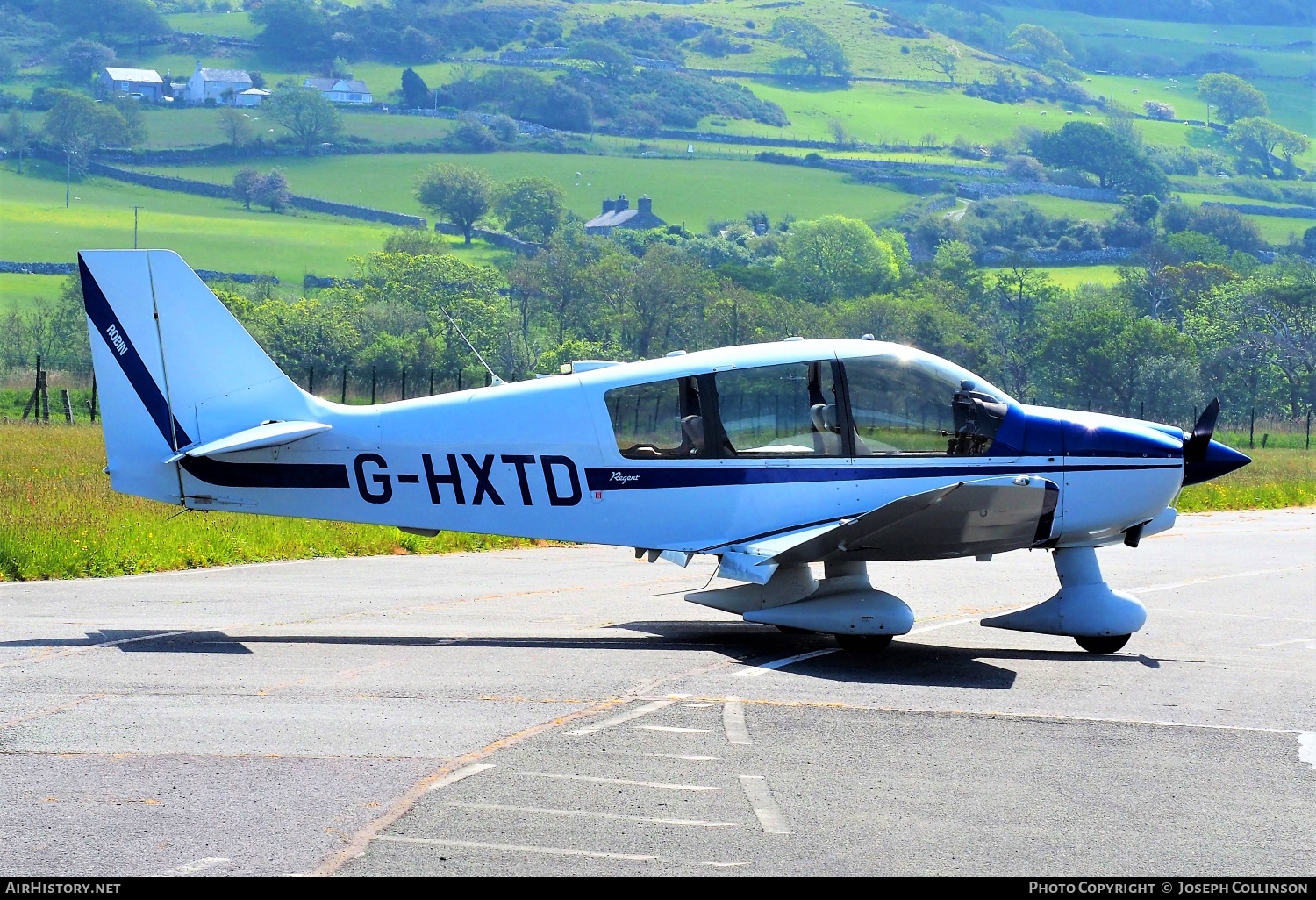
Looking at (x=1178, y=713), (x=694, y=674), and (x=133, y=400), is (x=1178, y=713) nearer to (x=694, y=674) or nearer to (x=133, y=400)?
(x=694, y=674)

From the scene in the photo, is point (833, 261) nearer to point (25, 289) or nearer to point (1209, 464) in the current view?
point (25, 289)

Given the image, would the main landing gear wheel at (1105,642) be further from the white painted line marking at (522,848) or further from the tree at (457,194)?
the tree at (457,194)

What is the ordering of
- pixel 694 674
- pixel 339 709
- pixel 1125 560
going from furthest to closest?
1. pixel 1125 560
2. pixel 694 674
3. pixel 339 709

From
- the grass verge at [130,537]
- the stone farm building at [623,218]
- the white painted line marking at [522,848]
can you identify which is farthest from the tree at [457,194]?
the white painted line marking at [522,848]

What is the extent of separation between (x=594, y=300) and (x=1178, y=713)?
95.3m

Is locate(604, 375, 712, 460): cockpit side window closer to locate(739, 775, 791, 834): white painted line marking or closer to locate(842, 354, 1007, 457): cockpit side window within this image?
locate(842, 354, 1007, 457): cockpit side window

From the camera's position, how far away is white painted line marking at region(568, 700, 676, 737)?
8.16 m

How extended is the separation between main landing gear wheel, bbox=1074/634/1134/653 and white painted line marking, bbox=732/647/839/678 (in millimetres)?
1958

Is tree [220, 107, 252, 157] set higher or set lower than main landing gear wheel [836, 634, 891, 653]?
higher

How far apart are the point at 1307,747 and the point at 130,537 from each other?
1228cm

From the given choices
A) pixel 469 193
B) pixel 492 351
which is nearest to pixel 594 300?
pixel 492 351

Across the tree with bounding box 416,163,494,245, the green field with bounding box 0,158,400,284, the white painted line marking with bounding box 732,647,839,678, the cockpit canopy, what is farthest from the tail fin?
the tree with bounding box 416,163,494,245

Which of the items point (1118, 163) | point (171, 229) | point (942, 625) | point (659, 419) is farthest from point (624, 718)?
point (1118, 163)

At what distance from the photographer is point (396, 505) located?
11.2 meters
